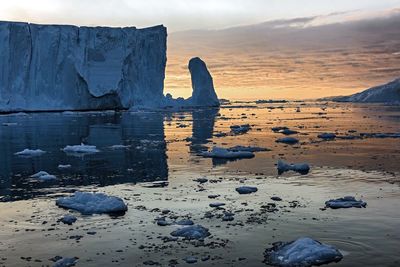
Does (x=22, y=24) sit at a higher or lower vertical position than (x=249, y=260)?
higher

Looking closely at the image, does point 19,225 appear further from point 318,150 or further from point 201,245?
point 318,150

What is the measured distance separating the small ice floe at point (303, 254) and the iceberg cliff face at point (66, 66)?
48.1 metres

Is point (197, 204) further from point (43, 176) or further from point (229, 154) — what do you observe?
point (229, 154)

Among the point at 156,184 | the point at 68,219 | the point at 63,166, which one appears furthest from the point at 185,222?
the point at 63,166

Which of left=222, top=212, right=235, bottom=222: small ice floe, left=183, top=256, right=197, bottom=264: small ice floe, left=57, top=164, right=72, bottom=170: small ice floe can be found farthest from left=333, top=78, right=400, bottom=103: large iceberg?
left=183, top=256, right=197, bottom=264: small ice floe

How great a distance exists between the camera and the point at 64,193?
11039 mm

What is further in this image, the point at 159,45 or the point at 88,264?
the point at 159,45

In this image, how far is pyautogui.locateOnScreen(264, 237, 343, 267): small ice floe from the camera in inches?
254

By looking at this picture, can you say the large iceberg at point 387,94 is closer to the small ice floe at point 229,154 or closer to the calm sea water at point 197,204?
the calm sea water at point 197,204

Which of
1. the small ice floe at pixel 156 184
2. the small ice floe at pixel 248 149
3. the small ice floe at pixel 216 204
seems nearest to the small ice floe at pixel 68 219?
the small ice floe at pixel 216 204

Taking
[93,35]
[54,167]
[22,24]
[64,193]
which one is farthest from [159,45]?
[64,193]

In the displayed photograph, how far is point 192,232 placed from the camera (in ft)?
25.2

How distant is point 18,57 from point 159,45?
1706 cm

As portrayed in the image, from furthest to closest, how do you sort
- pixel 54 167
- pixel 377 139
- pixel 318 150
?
1. pixel 377 139
2. pixel 318 150
3. pixel 54 167
